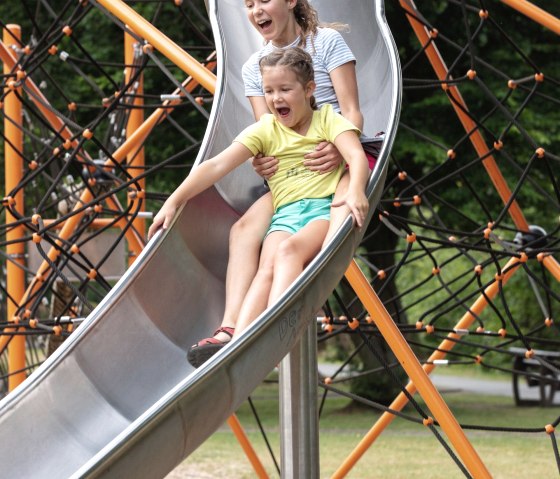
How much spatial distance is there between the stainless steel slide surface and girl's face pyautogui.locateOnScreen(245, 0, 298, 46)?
0.28 metres

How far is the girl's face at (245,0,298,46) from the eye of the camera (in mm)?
3779

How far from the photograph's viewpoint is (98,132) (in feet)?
36.5

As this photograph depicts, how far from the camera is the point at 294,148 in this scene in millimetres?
3465

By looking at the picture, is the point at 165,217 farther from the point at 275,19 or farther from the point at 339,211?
the point at 275,19

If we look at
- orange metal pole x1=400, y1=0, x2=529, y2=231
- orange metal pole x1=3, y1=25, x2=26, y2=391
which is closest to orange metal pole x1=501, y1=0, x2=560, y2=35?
orange metal pole x1=400, y1=0, x2=529, y2=231

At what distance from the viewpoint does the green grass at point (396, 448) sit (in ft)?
24.2

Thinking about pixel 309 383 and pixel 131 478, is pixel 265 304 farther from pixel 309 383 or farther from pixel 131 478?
pixel 131 478

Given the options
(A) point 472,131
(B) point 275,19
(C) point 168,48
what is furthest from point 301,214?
(A) point 472,131

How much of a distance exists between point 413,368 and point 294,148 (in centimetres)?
98

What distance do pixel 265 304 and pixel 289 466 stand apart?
707 mm

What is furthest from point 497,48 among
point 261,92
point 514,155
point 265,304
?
point 265,304

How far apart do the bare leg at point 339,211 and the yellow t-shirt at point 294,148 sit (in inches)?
1.0

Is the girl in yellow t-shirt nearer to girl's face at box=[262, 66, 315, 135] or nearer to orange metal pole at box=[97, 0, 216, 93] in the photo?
girl's face at box=[262, 66, 315, 135]

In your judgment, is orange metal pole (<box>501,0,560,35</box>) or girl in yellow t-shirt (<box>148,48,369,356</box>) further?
orange metal pole (<box>501,0,560,35</box>)
